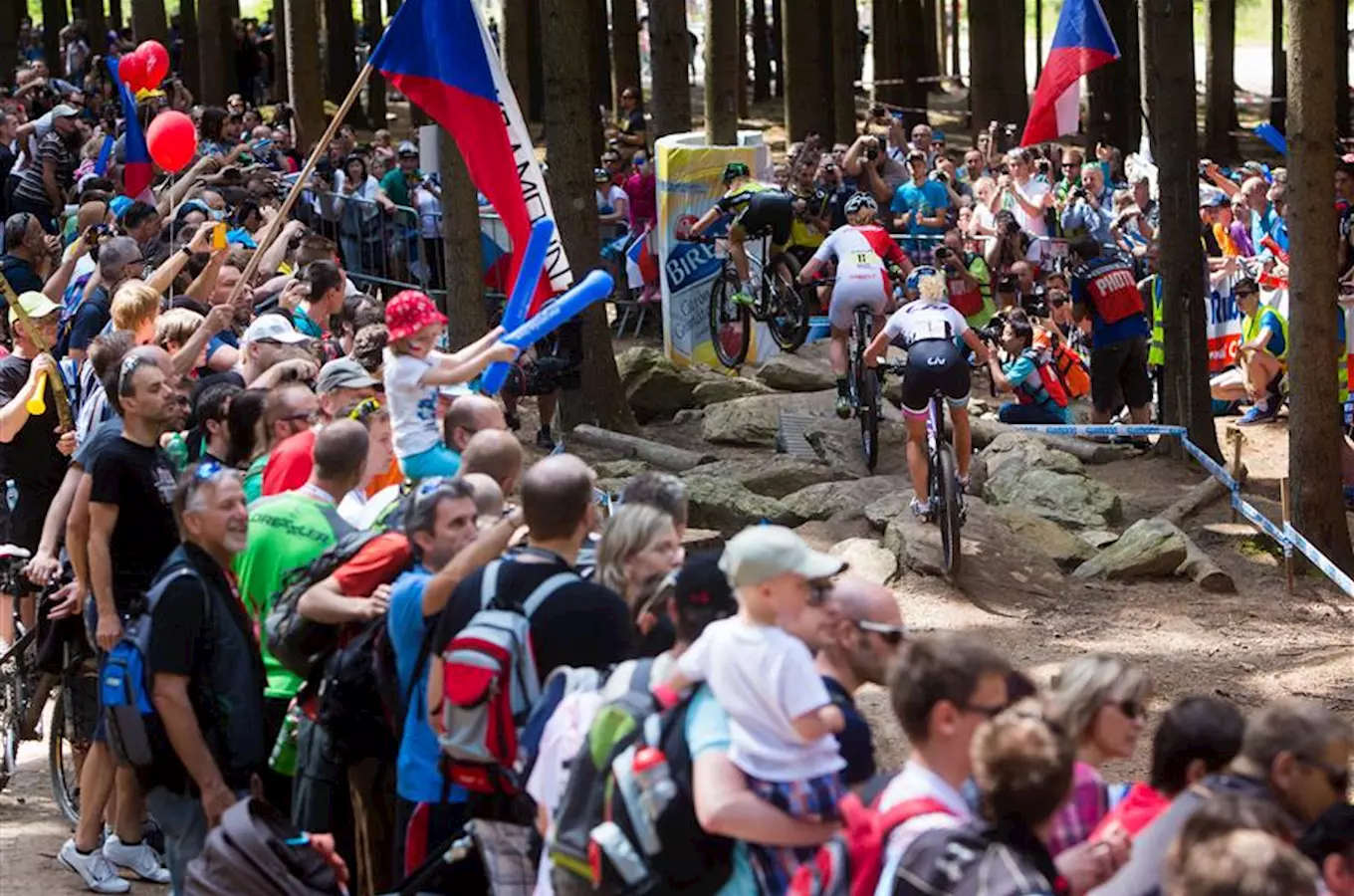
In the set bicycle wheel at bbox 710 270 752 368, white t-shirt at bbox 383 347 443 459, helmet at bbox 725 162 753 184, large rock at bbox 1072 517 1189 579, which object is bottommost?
large rock at bbox 1072 517 1189 579

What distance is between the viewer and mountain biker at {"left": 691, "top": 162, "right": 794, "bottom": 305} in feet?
61.3

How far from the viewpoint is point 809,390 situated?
18562 millimetres

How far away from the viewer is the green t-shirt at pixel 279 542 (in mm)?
7094

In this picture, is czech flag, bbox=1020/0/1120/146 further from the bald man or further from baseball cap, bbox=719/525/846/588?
baseball cap, bbox=719/525/846/588

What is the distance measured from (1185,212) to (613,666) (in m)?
11.5

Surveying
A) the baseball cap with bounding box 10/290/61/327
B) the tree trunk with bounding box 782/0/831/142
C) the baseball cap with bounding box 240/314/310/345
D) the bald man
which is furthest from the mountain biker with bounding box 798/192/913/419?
the tree trunk with bounding box 782/0/831/142

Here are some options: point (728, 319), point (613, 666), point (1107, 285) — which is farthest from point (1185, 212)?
point (613, 666)

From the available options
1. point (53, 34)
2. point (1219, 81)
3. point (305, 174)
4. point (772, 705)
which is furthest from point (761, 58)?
point (772, 705)

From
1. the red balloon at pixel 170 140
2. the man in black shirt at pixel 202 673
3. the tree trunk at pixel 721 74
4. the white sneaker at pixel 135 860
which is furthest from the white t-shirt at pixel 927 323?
the tree trunk at pixel 721 74

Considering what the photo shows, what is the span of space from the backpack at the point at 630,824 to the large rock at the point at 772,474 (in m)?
9.28

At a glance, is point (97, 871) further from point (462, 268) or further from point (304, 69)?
point (304, 69)

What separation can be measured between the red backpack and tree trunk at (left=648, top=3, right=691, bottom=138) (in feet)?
58.7

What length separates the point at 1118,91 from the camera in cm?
3178

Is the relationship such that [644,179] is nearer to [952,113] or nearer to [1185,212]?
[1185,212]
